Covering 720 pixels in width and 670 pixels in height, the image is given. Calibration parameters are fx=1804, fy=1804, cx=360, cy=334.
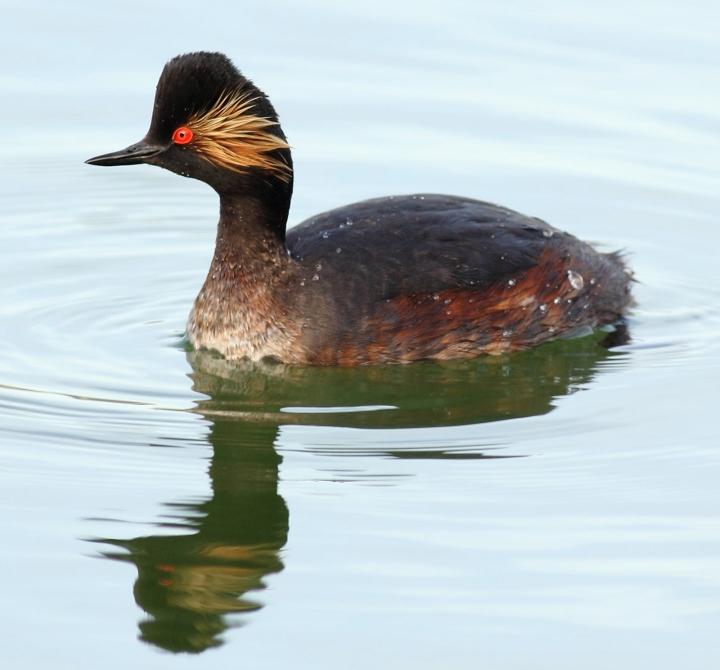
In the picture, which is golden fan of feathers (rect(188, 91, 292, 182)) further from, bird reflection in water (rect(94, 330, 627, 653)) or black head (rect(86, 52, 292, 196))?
bird reflection in water (rect(94, 330, 627, 653))

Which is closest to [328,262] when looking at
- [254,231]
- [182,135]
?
[254,231]

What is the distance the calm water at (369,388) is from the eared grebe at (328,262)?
22cm

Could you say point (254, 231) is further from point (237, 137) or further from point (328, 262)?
point (237, 137)

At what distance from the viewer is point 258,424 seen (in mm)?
10945

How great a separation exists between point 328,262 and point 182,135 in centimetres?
128

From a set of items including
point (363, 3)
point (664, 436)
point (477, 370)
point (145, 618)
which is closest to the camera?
point (145, 618)

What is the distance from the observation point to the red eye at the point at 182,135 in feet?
39.2

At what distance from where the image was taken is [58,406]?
11.1 metres

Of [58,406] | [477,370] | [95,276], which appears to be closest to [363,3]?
[95,276]

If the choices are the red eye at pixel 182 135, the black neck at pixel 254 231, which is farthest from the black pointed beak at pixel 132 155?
the black neck at pixel 254 231

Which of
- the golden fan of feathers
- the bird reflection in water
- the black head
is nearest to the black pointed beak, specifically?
the black head

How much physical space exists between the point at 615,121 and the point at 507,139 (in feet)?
3.43

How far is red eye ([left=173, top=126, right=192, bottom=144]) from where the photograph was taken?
11.9 metres

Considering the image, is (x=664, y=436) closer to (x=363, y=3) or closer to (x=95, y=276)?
(x=95, y=276)
